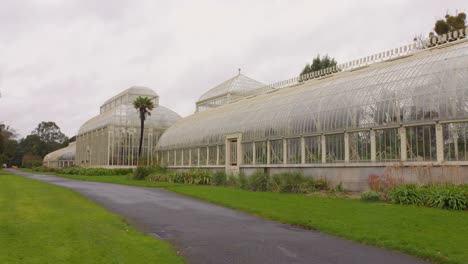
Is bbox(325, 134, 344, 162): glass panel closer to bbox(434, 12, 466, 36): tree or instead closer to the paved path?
the paved path

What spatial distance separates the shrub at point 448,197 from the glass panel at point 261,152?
1518 centimetres

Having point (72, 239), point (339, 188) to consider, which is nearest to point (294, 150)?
point (339, 188)

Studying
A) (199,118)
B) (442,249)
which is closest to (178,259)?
(442,249)

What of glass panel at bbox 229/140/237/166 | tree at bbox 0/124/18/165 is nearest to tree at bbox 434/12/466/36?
glass panel at bbox 229/140/237/166

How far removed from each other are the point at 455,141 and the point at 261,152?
15.1m

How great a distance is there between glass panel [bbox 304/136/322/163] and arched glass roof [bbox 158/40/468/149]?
0.47 m

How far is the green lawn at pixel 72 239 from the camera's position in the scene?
907 cm

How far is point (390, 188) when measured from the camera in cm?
1905

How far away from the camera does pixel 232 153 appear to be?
3588 cm

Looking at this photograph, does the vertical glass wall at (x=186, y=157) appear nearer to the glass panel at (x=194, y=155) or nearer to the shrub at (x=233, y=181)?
the glass panel at (x=194, y=155)

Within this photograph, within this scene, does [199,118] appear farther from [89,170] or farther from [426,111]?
[426,111]

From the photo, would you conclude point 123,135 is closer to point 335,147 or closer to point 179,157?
point 179,157

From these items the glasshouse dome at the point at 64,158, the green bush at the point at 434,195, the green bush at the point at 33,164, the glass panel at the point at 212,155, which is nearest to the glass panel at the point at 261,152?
the glass panel at the point at 212,155

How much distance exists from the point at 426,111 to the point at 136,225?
14.3m
